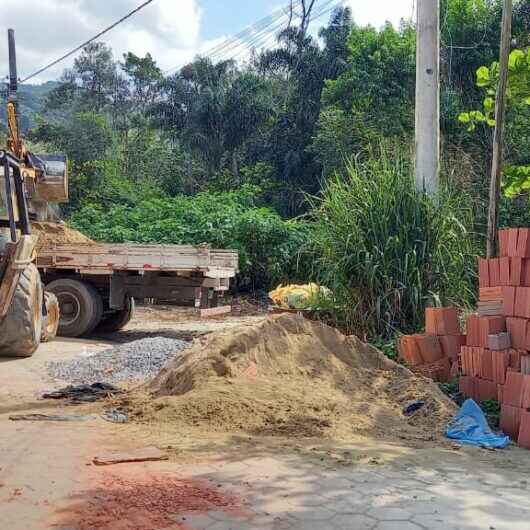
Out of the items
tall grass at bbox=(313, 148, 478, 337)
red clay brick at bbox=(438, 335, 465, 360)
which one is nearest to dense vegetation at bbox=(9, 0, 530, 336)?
tall grass at bbox=(313, 148, 478, 337)

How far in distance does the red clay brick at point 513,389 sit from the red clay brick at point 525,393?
0.10 ft

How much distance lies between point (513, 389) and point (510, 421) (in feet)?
0.91

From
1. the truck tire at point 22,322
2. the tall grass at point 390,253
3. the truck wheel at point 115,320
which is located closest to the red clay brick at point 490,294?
the tall grass at point 390,253

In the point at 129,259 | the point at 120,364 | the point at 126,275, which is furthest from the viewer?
the point at 126,275

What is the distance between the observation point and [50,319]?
439 inches

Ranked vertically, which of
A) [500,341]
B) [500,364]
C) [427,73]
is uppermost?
[427,73]

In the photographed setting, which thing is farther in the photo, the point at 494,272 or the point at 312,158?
the point at 312,158

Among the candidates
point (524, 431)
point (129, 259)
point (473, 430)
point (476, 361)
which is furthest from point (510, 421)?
point (129, 259)

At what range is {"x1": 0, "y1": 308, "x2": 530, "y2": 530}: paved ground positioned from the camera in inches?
143

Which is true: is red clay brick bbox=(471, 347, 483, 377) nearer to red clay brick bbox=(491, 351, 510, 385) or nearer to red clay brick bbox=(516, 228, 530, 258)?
red clay brick bbox=(491, 351, 510, 385)

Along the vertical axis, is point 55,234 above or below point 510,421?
above

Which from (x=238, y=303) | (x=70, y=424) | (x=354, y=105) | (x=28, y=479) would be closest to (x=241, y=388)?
(x=70, y=424)

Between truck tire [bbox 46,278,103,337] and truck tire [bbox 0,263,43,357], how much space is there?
3093 millimetres

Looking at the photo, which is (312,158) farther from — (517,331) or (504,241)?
(517,331)
